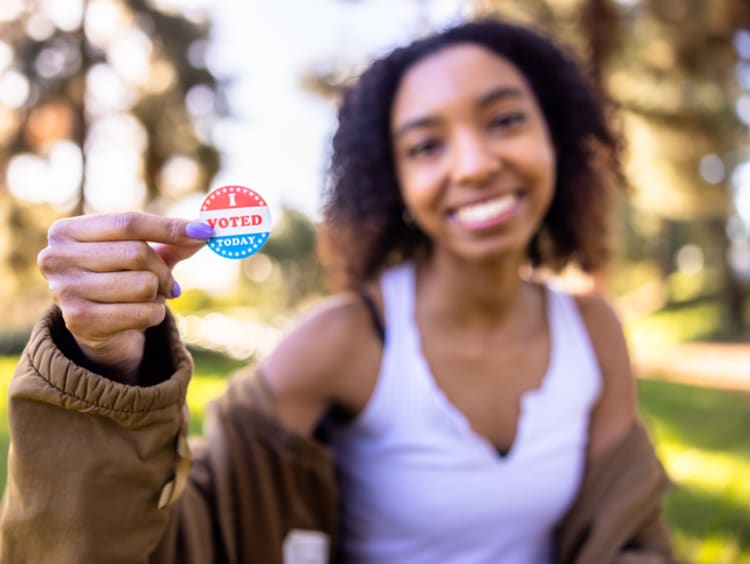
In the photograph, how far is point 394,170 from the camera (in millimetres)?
2152

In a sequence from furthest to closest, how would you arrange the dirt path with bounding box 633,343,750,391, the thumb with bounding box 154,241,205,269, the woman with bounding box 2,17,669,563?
the dirt path with bounding box 633,343,750,391
the woman with bounding box 2,17,669,563
the thumb with bounding box 154,241,205,269

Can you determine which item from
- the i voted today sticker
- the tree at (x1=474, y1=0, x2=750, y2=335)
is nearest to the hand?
the i voted today sticker

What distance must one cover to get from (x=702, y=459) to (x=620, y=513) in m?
3.35

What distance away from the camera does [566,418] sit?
6.17 feet

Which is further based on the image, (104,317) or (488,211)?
(488,211)

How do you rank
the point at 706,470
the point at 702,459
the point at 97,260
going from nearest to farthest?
1. the point at 97,260
2. the point at 706,470
3. the point at 702,459

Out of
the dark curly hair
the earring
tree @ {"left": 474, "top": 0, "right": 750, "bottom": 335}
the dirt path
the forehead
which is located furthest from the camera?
the dirt path

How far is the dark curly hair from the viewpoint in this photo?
2.08 m

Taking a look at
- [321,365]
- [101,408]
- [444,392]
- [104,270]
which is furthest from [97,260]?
[444,392]

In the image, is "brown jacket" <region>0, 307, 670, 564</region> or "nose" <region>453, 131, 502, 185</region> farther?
"nose" <region>453, 131, 502, 185</region>

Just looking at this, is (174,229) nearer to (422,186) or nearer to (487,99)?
(422,186)

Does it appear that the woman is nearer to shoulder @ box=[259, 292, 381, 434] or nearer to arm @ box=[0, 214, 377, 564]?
shoulder @ box=[259, 292, 381, 434]

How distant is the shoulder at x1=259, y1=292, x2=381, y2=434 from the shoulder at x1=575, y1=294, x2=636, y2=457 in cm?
67

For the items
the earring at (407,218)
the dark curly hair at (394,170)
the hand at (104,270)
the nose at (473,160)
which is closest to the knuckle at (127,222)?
the hand at (104,270)
